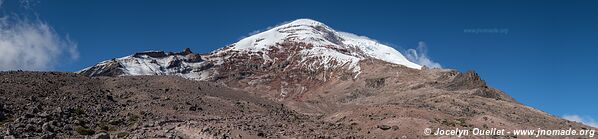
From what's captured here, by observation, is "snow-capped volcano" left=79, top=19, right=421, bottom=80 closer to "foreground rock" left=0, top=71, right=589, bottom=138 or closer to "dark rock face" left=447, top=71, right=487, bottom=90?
"dark rock face" left=447, top=71, right=487, bottom=90

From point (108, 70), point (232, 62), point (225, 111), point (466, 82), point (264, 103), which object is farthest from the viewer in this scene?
point (232, 62)

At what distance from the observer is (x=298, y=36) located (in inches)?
7151

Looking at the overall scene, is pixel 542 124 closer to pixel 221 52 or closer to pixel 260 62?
pixel 260 62

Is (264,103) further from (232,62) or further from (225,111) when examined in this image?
(232,62)

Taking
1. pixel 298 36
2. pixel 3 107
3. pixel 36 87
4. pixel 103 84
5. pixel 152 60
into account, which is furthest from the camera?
pixel 298 36

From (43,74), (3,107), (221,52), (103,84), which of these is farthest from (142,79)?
(221,52)

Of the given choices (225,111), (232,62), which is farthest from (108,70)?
(225,111)

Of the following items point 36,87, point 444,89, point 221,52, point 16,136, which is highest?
point 221,52

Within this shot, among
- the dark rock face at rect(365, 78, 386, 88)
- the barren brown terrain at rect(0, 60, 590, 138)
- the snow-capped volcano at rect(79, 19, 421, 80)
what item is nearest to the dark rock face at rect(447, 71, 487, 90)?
the barren brown terrain at rect(0, 60, 590, 138)

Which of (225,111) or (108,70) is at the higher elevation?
(108,70)

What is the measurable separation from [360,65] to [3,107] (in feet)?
262

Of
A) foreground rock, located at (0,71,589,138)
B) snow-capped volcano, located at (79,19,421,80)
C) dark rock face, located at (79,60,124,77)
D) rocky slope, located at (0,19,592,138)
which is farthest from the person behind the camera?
snow-capped volcano, located at (79,19,421,80)

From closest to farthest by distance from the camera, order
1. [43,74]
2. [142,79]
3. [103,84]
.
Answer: [43,74] → [103,84] → [142,79]

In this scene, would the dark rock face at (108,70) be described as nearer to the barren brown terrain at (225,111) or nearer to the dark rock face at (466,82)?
the barren brown terrain at (225,111)
